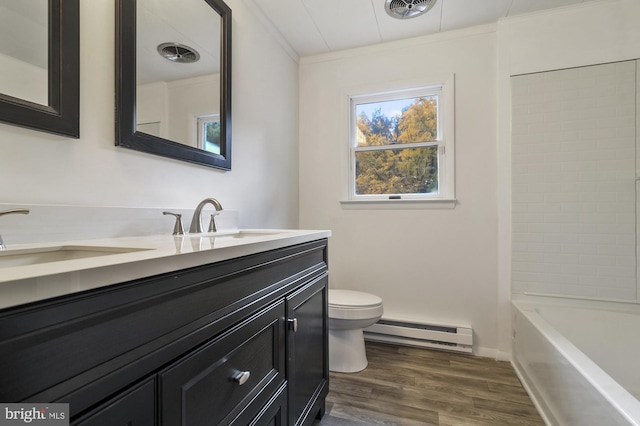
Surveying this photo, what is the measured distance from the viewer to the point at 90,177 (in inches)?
39.4

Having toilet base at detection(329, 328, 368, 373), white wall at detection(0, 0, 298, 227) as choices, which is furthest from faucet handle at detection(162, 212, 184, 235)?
toilet base at detection(329, 328, 368, 373)

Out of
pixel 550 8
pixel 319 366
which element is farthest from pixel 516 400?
pixel 550 8

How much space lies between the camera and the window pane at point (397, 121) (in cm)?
229

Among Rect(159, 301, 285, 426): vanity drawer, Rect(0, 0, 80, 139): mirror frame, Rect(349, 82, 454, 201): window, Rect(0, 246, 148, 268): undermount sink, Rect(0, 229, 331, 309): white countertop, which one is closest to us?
Rect(0, 229, 331, 309): white countertop

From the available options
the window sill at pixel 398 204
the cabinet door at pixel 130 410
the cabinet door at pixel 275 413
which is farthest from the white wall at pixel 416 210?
the cabinet door at pixel 130 410

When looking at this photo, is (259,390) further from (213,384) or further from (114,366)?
(114,366)

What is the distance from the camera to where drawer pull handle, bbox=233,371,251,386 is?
2.50 ft

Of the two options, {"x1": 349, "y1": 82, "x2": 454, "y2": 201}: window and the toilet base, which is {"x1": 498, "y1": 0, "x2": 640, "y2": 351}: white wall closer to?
{"x1": 349, "y1": 82, "x2": 454, "y2": 201}: window

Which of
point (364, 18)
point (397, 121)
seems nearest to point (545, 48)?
point (397, 121)

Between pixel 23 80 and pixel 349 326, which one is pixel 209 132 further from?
pixel 349 326

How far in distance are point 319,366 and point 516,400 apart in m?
1.10

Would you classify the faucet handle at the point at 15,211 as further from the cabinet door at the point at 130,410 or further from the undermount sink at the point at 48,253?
the cabinet door at the point at 130,410

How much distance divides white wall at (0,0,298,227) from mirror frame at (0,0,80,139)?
3cm

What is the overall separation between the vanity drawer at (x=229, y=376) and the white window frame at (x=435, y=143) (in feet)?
5.12
